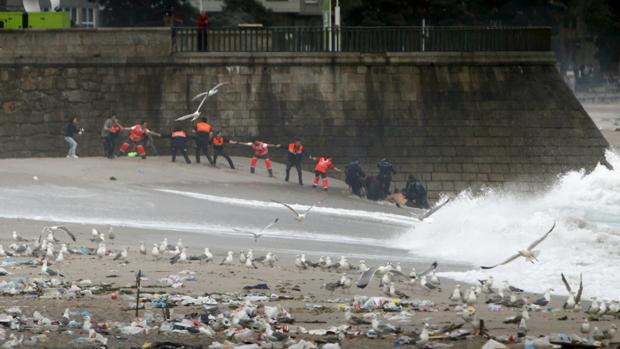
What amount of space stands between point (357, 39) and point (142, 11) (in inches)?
1115

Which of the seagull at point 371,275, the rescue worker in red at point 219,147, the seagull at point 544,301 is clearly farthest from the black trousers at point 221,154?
the seagull at point 544,301

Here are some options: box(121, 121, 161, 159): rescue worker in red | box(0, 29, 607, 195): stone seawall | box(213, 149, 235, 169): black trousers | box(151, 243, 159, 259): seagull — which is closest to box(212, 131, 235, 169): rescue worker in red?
box(213, 149, 235, 169): black trousers

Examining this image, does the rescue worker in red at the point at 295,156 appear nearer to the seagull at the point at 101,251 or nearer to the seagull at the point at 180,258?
the seagull at the point at 101,251

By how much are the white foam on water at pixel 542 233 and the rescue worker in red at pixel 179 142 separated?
6.96m

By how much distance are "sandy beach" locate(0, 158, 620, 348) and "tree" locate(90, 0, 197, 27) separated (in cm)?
2806

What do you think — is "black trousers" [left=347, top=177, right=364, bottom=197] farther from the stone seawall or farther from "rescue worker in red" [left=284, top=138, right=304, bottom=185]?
the stone seawall

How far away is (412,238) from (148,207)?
209 inches

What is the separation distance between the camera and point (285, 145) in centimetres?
4053

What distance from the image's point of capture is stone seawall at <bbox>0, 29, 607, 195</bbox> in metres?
40.1

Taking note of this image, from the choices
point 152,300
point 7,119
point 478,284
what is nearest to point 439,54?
point 7,119

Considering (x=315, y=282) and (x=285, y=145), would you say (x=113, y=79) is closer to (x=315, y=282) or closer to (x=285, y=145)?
(x=285, y=145)

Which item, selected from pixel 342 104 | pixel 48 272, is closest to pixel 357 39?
pixel 342 104

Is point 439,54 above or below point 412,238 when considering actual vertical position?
above

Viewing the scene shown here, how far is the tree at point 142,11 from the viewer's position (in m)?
67.4
